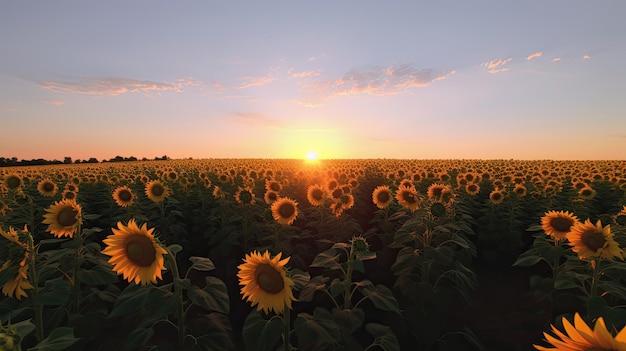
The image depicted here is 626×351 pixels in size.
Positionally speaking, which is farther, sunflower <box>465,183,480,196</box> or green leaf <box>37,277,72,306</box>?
sunflower <box>465,183,480,196</box>

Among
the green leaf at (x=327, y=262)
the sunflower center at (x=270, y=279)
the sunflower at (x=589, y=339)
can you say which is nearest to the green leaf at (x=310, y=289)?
the green leaf at (x=327, y=262)

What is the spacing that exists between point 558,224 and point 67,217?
21.6ft

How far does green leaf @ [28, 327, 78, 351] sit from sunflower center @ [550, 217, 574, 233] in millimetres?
5738

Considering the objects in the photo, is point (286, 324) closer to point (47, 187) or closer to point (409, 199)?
point (409, 199)

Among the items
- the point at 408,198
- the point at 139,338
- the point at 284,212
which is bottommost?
the point at 139,338

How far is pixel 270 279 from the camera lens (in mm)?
3035

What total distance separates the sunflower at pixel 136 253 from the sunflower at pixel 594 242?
4503mm

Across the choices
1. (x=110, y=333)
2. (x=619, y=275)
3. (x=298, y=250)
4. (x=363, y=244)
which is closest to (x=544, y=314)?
(x=619, y=275)

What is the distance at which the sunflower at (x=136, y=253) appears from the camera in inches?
119

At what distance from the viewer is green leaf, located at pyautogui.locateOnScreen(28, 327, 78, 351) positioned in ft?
6.13

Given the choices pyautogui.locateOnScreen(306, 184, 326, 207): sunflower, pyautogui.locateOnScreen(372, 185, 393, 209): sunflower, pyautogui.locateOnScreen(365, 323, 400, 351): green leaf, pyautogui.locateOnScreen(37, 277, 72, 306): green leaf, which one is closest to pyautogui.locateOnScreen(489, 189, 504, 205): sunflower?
pyautogui.locateOnScreen(372, 185, 393, 209): sunflower

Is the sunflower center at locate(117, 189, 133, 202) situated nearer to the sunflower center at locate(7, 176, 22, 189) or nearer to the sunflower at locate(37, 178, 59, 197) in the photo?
the sunflower at locate(37, 178, 59, 197)

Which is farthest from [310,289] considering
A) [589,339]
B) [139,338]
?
[589,339]

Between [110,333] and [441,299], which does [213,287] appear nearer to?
[110,333]
